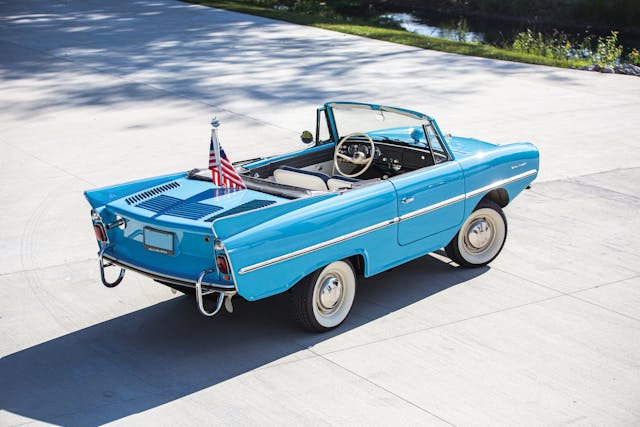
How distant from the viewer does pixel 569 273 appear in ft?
22.4

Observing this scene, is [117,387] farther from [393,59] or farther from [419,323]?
[393,59]

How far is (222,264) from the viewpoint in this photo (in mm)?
5168

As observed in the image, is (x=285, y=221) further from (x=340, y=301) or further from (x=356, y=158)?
(x=356, y=158)

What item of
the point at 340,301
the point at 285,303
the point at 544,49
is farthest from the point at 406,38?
the point at 340,301

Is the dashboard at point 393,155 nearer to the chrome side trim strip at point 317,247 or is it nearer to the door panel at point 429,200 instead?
the door panel at point 429,200

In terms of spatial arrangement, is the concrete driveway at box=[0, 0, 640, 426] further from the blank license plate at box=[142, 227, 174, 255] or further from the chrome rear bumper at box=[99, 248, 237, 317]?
the blank license plate at box=[142, 227, 174, 255]

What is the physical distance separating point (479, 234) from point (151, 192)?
2.61 metres

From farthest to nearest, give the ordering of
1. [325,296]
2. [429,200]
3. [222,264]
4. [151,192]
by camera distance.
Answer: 1. [429,200]
2. [151,192]
3. [325,296]
4. [222,264]

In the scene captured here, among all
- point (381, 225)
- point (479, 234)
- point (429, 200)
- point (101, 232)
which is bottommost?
point (479, 234)

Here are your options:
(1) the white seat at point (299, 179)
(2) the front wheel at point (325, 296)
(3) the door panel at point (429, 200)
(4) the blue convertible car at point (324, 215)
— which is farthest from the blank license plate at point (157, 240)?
(3) the door panel at point (429, 200)

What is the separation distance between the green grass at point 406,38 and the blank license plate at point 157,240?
462 inches

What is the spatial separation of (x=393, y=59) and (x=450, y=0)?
48.8 feet

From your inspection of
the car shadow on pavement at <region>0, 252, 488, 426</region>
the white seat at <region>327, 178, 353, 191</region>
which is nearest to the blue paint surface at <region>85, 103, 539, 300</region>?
the white seat at <region>327, 178, 353, 191</region>

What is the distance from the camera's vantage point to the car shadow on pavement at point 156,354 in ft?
16.3
